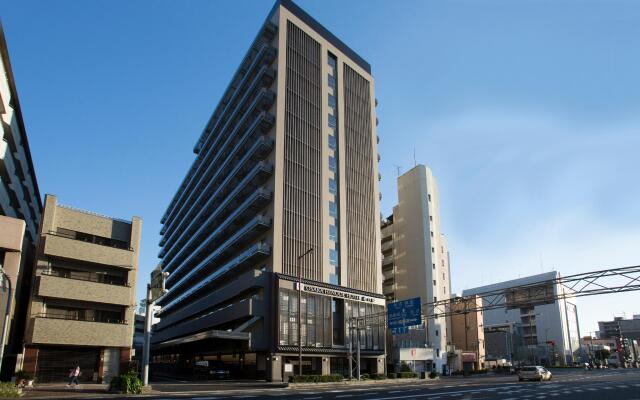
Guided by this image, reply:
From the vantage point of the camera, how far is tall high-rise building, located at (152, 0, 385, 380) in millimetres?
55938

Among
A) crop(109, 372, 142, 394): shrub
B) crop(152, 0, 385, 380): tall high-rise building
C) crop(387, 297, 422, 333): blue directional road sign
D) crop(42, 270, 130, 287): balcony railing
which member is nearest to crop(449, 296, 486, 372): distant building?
crop(152, 0, 385, 380): tall high-rise building

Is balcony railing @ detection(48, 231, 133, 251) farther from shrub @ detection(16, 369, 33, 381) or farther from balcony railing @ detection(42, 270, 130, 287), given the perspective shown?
shrub @ detection(16, 369, 33, 381)

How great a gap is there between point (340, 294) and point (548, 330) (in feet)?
379

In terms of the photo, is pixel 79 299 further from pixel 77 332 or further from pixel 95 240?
pixel 95 240

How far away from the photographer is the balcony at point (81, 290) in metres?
40.0

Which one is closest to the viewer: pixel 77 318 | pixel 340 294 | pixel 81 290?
pixel 81 290

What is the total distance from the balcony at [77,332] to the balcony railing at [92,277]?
12.4 feet

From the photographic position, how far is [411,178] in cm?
9769

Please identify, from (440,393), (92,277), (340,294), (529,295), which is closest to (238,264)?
(340,294)

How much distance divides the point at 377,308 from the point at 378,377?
46.0 ft

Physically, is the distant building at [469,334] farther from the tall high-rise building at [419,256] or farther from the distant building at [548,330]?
the distant building at [548,330]

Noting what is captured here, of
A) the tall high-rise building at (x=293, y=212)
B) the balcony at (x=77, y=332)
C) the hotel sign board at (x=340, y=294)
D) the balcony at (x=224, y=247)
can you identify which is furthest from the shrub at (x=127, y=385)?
the balcony at (x=224, y=247)

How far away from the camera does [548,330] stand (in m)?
150

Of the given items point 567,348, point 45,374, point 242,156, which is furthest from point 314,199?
point 567,348
